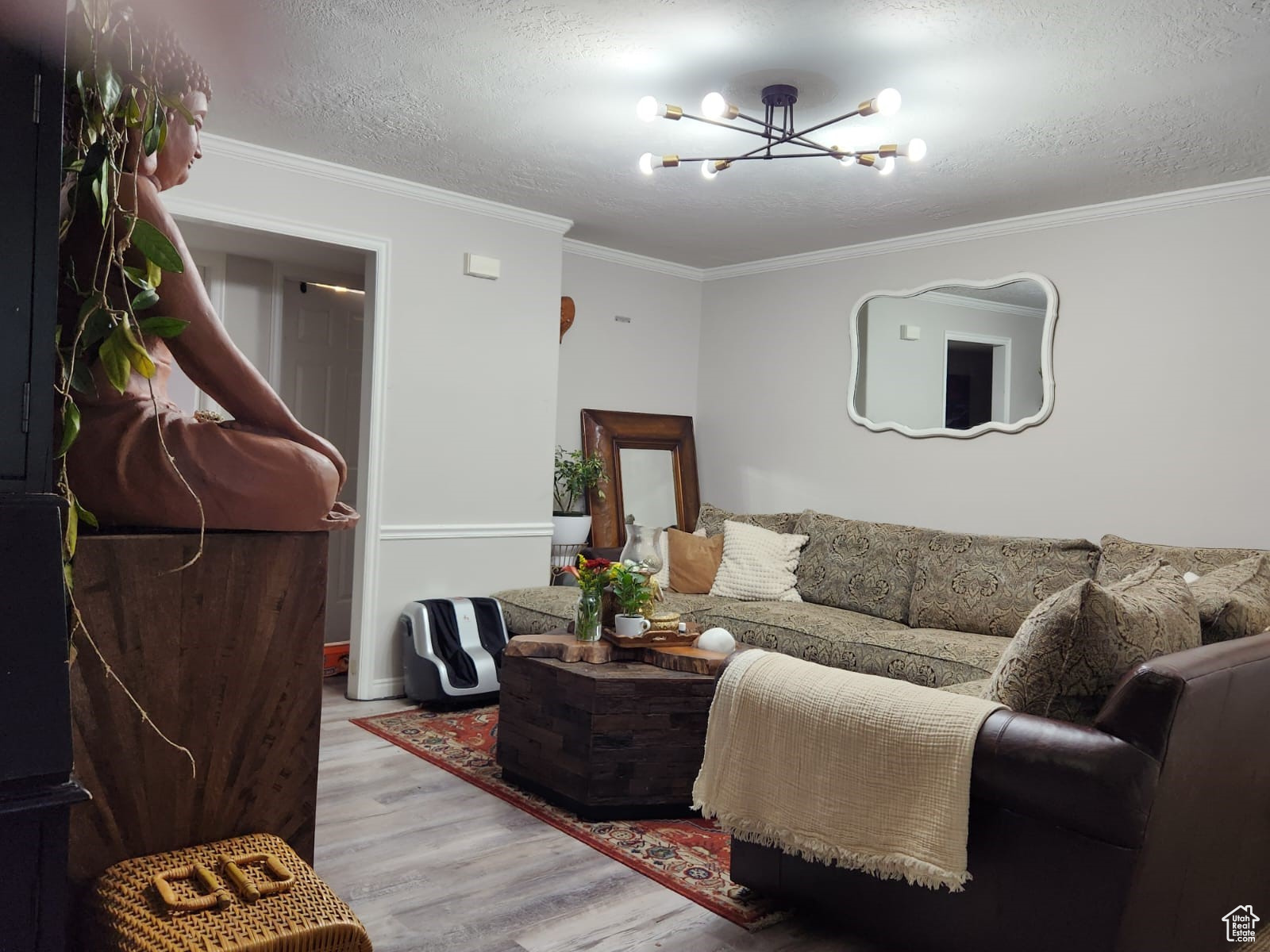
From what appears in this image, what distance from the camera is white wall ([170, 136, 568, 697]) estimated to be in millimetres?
4172

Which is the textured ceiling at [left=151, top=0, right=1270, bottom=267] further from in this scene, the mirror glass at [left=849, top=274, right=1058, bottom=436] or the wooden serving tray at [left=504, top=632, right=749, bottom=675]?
the wooden serving tray at [left=504, top=632, right=749, bottom=675]

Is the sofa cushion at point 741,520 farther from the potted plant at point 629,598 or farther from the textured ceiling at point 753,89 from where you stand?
the potted plant at point 629,598

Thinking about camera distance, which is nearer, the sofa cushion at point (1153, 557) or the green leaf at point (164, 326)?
the green leaf at point (164, 326)

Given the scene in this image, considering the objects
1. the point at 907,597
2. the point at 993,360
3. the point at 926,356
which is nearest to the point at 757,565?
the point at 907,597

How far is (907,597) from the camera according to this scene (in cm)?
433

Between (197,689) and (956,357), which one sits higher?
(956,357)

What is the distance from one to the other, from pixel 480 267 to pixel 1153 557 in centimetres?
316

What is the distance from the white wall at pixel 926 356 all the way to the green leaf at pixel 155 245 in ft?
13.0

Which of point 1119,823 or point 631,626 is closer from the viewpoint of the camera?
point 1119,823

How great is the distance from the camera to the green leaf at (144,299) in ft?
4.16

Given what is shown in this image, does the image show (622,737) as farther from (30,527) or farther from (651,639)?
(30,527)

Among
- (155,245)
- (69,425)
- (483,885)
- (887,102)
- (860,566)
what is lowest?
(483,885)

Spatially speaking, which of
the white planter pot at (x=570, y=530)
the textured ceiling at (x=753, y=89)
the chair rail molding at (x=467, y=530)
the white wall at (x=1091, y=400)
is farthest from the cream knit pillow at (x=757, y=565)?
the textured ceiling at (x=753, y=89)

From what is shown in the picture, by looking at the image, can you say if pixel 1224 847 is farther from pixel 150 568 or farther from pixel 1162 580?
pixel 150 568
